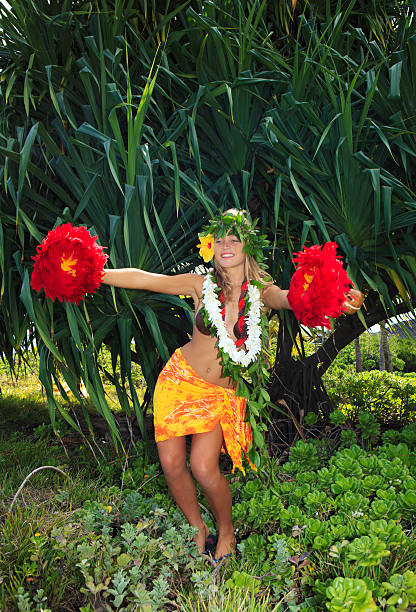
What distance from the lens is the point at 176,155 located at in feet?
8.75

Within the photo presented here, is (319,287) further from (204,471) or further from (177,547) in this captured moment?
(177,547)

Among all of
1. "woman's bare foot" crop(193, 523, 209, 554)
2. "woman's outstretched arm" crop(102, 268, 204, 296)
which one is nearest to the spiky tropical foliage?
"woman's outstretched arm" crop(102, 268, 204, 296)

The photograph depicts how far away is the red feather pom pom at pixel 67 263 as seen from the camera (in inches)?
78.2

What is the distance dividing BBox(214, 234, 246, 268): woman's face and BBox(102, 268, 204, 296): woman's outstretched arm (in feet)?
0.53

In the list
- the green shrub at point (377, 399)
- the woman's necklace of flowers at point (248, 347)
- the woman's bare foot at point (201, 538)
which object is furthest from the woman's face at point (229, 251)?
the green shrub at point (377, 399)

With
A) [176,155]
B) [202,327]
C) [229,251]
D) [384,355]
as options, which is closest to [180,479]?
[202,327]

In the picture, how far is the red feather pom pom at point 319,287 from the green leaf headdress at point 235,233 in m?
0.27

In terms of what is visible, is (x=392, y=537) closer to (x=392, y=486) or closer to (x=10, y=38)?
(x=392, y=486)

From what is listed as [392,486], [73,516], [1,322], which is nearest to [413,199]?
[392,486]

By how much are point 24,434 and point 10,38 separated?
2.90 m

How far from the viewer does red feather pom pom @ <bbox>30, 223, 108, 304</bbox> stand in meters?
1.99

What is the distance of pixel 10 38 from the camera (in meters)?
3.35

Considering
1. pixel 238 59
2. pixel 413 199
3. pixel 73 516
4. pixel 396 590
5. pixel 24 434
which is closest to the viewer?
pixel 396 590

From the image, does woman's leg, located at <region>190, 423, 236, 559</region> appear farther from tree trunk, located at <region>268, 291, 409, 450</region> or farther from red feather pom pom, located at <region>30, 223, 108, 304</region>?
tree trunk, located at <region>268, 291, 409, 450</region>
